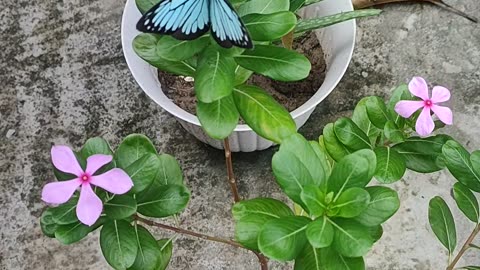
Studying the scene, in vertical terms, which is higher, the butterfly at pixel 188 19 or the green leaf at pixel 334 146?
the butterfly at pixel 188 19

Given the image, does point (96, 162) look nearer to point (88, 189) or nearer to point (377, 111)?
point (88, 189)

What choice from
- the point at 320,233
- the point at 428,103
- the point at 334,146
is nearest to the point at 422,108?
the point at 428,103

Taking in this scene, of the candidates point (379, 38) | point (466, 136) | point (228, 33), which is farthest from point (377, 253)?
point (228, 33)

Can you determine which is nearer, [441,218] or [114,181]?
[114,181]

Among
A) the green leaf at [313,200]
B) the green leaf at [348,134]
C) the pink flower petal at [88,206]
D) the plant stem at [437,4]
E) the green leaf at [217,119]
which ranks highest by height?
the green leaf at [217,119]

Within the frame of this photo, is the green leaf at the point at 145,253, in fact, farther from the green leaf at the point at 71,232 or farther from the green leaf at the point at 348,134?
the green leaf at the point at 348,134

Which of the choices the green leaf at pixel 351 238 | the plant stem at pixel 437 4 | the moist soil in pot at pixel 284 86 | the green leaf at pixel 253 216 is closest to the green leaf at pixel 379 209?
the green leaf at pixel 351 238
